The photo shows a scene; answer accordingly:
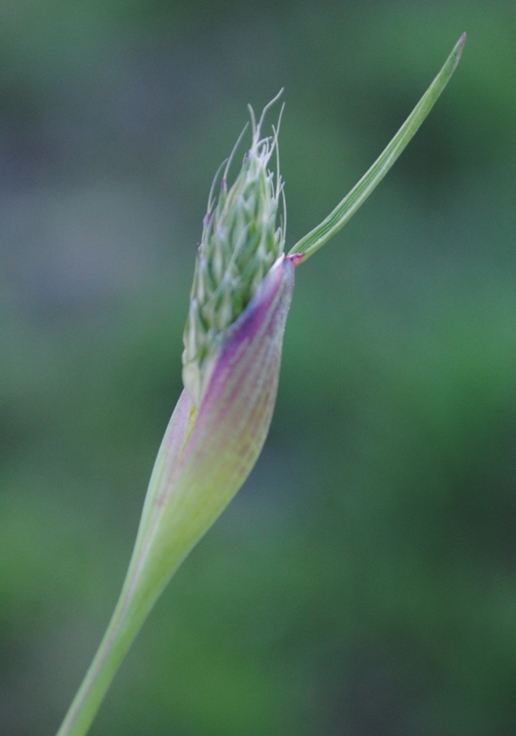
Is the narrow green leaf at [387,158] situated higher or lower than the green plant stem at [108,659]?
higher

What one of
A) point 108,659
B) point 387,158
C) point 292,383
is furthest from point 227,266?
point 292,383

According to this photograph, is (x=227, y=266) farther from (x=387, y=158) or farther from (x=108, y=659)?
(x=108, y=659)

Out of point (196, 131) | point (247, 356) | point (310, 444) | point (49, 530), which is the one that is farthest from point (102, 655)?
point (196, 131)

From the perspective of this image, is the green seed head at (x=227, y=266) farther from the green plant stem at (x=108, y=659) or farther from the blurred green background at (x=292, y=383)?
the blurred green background at (x=292, y=383)

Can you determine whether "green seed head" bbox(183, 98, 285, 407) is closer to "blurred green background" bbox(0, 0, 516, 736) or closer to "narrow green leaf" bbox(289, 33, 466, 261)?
"narrow green leaf" bbox(289, 33, 466, 261)

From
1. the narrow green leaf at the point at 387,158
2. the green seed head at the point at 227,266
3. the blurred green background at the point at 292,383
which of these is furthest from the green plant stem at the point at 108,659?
the blurred green background at the point at 292,383

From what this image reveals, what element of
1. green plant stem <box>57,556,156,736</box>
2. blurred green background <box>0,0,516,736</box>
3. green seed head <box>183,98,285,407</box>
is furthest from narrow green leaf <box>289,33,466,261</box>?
blurred green background <box>0,0,516,736</box>
